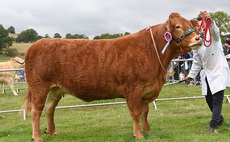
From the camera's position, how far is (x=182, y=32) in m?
4.08

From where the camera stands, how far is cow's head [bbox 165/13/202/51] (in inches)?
157

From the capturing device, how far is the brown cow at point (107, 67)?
4.23 m

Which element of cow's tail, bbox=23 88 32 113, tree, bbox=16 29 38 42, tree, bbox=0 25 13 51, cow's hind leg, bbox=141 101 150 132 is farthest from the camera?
tree, bbox=16 29 38 42

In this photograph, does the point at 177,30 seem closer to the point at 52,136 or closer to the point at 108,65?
the point at 108,65

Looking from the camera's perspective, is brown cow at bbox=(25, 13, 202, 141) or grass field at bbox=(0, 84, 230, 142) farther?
grass field at bbox=(0, 84, 230, 142)

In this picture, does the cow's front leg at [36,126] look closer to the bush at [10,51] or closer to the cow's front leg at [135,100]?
the cow's front leg at [135,100]

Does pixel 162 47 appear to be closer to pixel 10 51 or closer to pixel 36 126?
pixel 36 126

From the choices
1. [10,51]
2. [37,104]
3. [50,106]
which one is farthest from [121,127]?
[10,51]

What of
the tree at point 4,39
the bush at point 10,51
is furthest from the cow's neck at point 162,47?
the tree at point 4,39

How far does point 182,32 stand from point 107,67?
1426 mm

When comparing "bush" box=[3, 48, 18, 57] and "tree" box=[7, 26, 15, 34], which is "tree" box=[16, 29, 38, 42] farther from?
"tree" box=[7, 26, 15, 34]

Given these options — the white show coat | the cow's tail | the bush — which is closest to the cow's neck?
the white show coat

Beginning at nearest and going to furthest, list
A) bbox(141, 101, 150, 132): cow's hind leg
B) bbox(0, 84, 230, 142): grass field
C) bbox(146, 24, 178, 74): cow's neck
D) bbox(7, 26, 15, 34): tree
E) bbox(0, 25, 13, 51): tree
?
bbox(146, 24, 178, 74): cow's neck, bbox(0, 84, 230, 142): grass field, bbox(141, 101, 150, 132): cow's hind leg, bbox(0, 25, 13, 51): tree, bbox(7, 26, 15, 34): tree

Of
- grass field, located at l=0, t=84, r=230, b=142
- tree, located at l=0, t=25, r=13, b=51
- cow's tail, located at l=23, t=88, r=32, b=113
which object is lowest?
grass field, located at l=0, t=84, r=230, b=142
